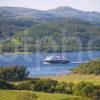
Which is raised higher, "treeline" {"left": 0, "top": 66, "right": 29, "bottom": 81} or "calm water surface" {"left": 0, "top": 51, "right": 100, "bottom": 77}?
"treeline" {"left": 0, "top": 66, "right": 29, "bottom": 81}

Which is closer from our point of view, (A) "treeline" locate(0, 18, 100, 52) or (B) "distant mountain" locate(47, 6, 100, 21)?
(A) "treeline" locate(0, 18, 100, 52)

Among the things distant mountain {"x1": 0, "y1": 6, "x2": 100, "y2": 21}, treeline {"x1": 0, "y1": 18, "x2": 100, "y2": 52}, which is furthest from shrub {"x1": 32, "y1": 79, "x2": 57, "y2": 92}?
distant mountain {"x1": 0, "y1": 6, "x2": 100, "y2": 21}

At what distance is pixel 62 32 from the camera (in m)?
72.8

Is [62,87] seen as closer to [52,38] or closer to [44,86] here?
[44,86]

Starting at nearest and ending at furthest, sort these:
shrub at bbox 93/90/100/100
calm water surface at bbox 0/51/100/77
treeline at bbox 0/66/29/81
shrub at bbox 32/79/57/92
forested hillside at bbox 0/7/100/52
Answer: shrub at bbox 93/90/100/100, shrub at bbox 32/79/57/92, treeline at bbox 0/66/29/81, calm water surface at bbox 0/51/100/77, forested hillside at bbox 0/7/100/52

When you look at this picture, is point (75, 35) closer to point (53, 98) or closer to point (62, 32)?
point (62, 32)

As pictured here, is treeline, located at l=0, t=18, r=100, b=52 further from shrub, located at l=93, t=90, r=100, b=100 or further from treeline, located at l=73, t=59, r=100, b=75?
shrub, located at l=93, t=90, r=100, b=100

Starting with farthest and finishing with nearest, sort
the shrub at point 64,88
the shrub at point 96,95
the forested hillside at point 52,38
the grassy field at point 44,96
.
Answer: the forested hillside at point 52,38, the shrub at point 64,88, the shrub at point 96,95, the grassy field at point 44,96

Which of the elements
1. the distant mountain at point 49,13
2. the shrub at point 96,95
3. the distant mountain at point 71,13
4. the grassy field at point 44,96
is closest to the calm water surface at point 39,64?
the grassy field at point 44,96

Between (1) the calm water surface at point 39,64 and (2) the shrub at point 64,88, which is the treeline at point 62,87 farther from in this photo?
(1) the calm water surface at point 39,64

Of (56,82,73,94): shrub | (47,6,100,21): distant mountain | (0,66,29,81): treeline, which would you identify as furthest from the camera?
(47,6,100,21): distant mountain

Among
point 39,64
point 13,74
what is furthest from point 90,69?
point 39,64

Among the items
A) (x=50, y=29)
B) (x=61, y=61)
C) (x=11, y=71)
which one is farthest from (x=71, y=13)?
(x=11, y=71)

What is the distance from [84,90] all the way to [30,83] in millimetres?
3140
